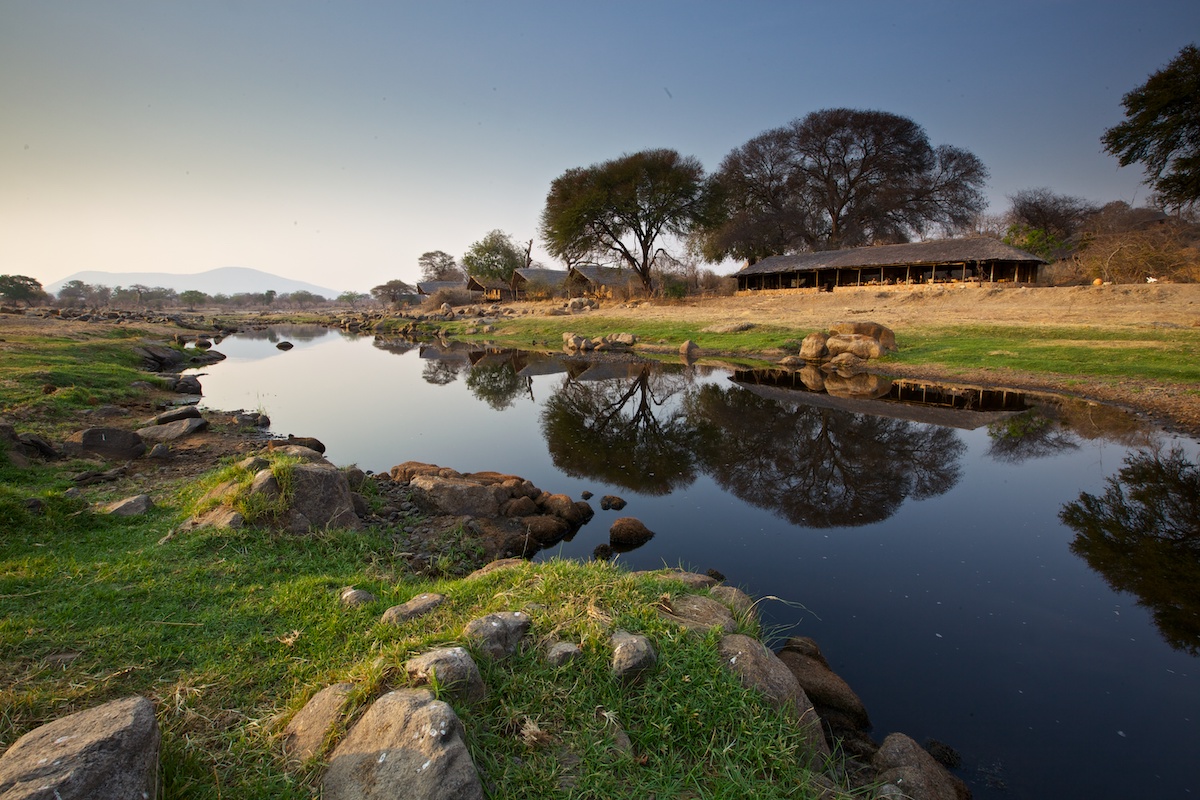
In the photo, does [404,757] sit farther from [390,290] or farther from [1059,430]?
[390,290]

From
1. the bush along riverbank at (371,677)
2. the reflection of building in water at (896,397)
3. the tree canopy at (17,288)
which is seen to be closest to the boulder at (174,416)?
the bush along riverbank at (371,677)

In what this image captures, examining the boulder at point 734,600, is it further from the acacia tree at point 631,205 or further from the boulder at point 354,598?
the acacia tree at point 631,205

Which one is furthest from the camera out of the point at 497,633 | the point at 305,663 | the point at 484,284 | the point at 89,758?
the point at 484,284

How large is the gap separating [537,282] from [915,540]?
51.7m

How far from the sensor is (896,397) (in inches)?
625

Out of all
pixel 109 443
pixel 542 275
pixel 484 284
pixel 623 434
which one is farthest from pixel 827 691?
pixel 484 284

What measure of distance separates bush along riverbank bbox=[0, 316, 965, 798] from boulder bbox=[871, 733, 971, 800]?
2 centimetres

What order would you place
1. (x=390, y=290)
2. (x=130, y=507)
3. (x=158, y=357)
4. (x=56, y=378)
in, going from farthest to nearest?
(x=390, y=290) → (x=158, y=357) → (x=56, y=378) → (x=130, y=507)

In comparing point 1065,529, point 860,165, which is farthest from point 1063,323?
point 860,165

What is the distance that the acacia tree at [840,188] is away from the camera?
5041cm

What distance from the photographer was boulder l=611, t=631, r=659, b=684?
315 centimetres

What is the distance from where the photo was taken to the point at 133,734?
7.52ft

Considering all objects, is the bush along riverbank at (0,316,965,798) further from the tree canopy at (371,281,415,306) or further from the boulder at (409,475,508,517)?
the tree canopy at (371,281,415,306)

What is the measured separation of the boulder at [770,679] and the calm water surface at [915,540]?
121 cm
